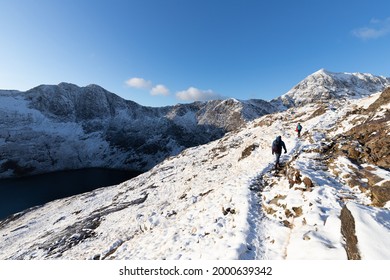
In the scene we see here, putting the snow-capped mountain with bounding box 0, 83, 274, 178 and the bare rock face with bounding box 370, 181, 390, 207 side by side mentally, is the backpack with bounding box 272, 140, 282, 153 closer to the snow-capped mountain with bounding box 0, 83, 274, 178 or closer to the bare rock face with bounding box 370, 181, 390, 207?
the bare rock face with bounding box 370, 181, 390, 207

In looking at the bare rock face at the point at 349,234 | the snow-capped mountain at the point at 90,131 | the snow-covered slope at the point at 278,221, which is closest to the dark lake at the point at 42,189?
the snow-capped mountain at the point at 90,131

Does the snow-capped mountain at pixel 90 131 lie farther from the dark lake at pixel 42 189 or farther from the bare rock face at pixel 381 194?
the bare rock face at pixel 381 194

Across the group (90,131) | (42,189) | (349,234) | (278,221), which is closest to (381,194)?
(349,234)

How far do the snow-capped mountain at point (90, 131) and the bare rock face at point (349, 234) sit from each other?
5513 inches

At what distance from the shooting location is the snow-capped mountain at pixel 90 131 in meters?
149

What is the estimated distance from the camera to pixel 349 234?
7.33m

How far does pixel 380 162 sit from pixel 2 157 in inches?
7544

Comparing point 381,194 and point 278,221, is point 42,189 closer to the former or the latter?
point 278,221

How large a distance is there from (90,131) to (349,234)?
202 meters

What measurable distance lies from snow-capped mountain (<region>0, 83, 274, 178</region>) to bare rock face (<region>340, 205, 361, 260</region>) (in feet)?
459

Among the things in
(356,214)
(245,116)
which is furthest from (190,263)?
(245,116)

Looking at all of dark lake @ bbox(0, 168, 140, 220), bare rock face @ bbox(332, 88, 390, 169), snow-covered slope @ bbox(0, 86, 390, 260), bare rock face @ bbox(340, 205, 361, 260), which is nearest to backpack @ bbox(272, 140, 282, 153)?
snow-covered slope @ bbox(0, 86, 390, 260)

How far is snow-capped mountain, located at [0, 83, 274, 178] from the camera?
14925 cm

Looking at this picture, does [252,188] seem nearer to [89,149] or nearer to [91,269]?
[91,269]
